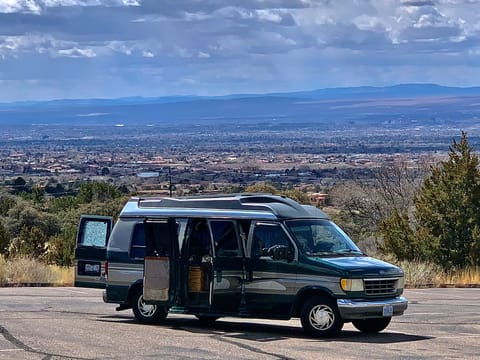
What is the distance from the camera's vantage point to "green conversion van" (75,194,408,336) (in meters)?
15.6

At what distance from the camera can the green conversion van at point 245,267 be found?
15562 mm

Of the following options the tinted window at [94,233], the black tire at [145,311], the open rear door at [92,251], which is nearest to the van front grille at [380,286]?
the black tire at [145,311]

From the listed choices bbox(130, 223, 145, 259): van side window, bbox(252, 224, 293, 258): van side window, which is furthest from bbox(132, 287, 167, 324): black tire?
bbox(252, 224, 293, 258): van side window

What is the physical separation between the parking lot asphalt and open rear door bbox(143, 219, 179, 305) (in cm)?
53

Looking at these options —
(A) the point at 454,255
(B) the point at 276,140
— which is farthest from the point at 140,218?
(B) the point at 276,140

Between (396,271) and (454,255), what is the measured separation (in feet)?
46.7

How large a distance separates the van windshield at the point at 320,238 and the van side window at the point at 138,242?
255 cm

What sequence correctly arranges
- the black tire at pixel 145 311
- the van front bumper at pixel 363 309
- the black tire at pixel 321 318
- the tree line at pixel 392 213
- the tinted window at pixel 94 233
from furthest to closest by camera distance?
the tree line at pixel 392 213, the tinted window at pixel 94 233, the black tire at pixel 145 311, the black tire at pixel 321 318, the van front bumper at pixel 363 309

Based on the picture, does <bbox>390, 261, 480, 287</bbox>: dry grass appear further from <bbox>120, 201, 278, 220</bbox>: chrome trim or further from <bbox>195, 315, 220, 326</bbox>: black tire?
<bbox>120, 201, 278, 220</bbox>: chrome trim

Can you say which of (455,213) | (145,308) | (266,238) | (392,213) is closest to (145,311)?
(145,308)

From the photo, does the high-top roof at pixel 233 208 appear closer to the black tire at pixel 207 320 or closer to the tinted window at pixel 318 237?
the tinted window at pixel 318 237

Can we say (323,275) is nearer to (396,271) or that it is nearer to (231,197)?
(396,271)

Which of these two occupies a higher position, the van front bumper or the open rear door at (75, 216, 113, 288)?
the open rear door at (75, 216, 113, 288)

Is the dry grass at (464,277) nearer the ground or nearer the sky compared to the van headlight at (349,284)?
nearer the ground
